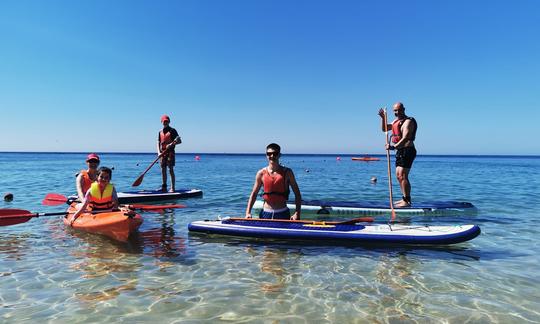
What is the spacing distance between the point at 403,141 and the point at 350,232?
440cm

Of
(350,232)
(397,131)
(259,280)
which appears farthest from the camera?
(397,131)

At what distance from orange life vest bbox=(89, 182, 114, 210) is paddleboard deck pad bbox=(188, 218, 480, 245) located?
2.81 m

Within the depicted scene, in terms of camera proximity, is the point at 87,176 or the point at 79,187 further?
the point at 87,176

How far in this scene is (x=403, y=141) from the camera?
36.4 ft

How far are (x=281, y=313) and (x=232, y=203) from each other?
1128cm

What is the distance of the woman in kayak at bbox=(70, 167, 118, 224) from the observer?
9.09 metres

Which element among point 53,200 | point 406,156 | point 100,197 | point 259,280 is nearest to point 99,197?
point 100,197

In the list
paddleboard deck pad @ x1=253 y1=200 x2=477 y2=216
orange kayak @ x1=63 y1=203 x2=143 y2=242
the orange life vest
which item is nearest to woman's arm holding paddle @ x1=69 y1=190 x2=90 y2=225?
the orange life vest

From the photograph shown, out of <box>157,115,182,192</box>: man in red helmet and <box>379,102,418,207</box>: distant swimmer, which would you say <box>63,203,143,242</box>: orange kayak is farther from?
<box>379,102,418,207</box>: distant swimmer

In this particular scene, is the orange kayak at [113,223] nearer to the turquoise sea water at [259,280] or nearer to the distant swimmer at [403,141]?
the turquoise sea water at [259,280]

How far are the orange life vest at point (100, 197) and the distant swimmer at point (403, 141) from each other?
780 centimetres

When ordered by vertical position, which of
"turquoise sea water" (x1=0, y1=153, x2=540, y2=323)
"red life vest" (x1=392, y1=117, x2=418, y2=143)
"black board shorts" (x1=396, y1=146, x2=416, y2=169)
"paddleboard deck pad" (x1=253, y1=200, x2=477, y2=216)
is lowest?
"turquoise sea water" (x1=0, y1=153, x2=540, y2=323)

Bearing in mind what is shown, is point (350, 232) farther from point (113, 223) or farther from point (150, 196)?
point (150, 196)

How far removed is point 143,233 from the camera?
9688mm
